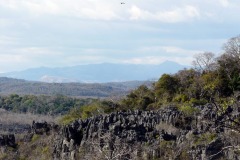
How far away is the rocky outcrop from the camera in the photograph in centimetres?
2295

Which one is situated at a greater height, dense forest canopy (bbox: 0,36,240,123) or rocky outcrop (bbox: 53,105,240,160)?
dense forest canopy (bbox: 0,36,240,123)

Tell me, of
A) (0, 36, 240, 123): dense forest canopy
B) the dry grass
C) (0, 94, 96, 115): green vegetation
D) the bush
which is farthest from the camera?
(0, 94, 96, 115): green vegetation

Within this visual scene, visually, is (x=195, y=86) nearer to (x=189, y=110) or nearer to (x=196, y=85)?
(x=196, y=85)

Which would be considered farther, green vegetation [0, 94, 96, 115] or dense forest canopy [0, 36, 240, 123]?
green vegetation [0, 94, 96, 115]

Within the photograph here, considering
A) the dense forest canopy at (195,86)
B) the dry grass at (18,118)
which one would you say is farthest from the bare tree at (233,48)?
the dry grass at (18,118)

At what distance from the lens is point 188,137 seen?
2461cm

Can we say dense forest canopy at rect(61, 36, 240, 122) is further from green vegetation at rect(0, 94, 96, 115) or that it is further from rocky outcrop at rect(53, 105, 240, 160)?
green vegetation at rect(0, 94, 96, 115)

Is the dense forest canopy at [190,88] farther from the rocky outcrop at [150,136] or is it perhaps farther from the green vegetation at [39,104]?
the green vegetation at [39,104]

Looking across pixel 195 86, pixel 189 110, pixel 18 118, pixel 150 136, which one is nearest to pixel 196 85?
pixel 195 86

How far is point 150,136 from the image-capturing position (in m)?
26.0

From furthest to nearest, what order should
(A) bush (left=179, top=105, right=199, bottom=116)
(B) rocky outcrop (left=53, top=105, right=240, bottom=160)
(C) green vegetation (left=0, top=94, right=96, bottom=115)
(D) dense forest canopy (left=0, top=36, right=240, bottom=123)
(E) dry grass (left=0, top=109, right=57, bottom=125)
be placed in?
(C) green vegetation (left=0, top=94, right=96, bottom=115) → (E) dry grass (left=0, top=109, right=57, bottom=125) → (D) dense forest canopy (left=0, top=36, right=240, bottom=123) → (A) bush (left=179, top=105, right=199, bottom=116) → (B) rocky outcrop (left=53, top=105, right=240, bottom=160)

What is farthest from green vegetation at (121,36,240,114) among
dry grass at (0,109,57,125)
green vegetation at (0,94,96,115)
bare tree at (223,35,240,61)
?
green vegetation at (0,94,96,115)

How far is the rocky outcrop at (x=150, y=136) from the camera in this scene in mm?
22953

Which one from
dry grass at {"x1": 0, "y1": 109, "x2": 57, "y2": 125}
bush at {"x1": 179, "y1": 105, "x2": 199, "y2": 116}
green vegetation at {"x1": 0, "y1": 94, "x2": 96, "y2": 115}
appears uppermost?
bush at {"x1": 179, "y1": 105, "x2": 199, "y2": 116}
